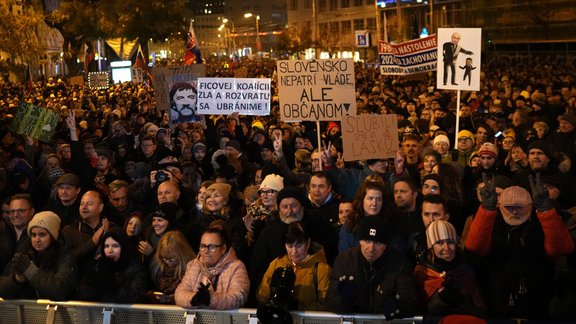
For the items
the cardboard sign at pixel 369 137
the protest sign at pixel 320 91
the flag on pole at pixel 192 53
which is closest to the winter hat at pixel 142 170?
the protest sign at pixel 320 91

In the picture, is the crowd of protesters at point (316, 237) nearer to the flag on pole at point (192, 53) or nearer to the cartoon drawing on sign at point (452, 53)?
the cartoon drawing on sign at point (452, 53)

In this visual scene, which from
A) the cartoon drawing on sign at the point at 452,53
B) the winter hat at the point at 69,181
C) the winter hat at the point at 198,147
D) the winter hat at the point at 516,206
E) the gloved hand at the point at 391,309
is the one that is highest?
the cartoon drawing on sign at the point at 452,53

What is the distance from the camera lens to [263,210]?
764cm

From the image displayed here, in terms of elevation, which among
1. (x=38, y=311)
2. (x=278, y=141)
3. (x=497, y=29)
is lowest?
(x=38, y=311)

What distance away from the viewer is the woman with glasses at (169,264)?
253 inches

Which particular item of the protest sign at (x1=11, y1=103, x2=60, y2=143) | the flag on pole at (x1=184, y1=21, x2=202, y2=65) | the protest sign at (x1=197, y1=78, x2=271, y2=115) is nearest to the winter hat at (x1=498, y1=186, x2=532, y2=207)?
the protest sign at (x1=11, y1=103, x2=60, y2=143)

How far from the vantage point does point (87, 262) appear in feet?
21.3

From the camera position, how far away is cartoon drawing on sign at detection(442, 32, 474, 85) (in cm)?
1233

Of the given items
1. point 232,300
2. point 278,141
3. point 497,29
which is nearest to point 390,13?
point 497,29

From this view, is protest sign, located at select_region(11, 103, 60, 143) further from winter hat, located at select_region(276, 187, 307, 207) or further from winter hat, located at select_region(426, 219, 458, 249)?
winter hat, located at select_region(426, 219, 458, 249)

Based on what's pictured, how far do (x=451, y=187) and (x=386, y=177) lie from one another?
0.92 meters

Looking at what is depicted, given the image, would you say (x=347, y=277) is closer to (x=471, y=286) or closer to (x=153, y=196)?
(x=471, y=286)

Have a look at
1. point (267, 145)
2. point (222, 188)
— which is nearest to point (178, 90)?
point (267, 145)

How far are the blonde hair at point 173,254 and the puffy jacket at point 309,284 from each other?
2.49 ft
